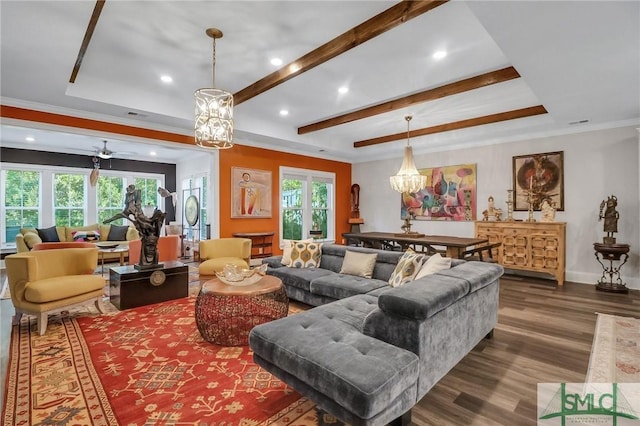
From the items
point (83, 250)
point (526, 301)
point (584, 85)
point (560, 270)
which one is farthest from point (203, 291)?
point (560, 270)

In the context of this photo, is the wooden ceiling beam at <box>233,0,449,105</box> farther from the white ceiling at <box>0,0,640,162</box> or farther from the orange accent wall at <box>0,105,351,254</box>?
the orange accent wall at <box>0,105,351,254</box>

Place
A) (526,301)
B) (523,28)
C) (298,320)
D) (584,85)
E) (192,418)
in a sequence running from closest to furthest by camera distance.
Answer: (192,418), (298,320), (523,28), (584,85), (526,301)

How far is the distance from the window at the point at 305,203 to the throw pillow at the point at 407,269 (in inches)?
163

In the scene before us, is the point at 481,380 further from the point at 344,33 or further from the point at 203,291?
the point at 344,33

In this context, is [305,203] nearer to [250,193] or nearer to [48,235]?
[250,193]

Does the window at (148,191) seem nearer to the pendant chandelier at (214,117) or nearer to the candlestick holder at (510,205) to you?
the pendant chandelier at (214,117)

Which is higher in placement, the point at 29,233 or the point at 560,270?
the point at 29,233

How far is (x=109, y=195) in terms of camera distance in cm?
845

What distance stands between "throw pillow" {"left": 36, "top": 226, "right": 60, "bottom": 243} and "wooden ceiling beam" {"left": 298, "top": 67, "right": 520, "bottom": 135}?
5885 millimetres

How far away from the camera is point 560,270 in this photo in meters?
5.09

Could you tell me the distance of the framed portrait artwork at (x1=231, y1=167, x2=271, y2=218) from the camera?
6129 millimetres

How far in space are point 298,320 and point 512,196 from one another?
5500 mm

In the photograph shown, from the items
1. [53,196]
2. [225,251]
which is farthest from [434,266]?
[53,196]

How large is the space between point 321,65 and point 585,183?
16.1 feet
